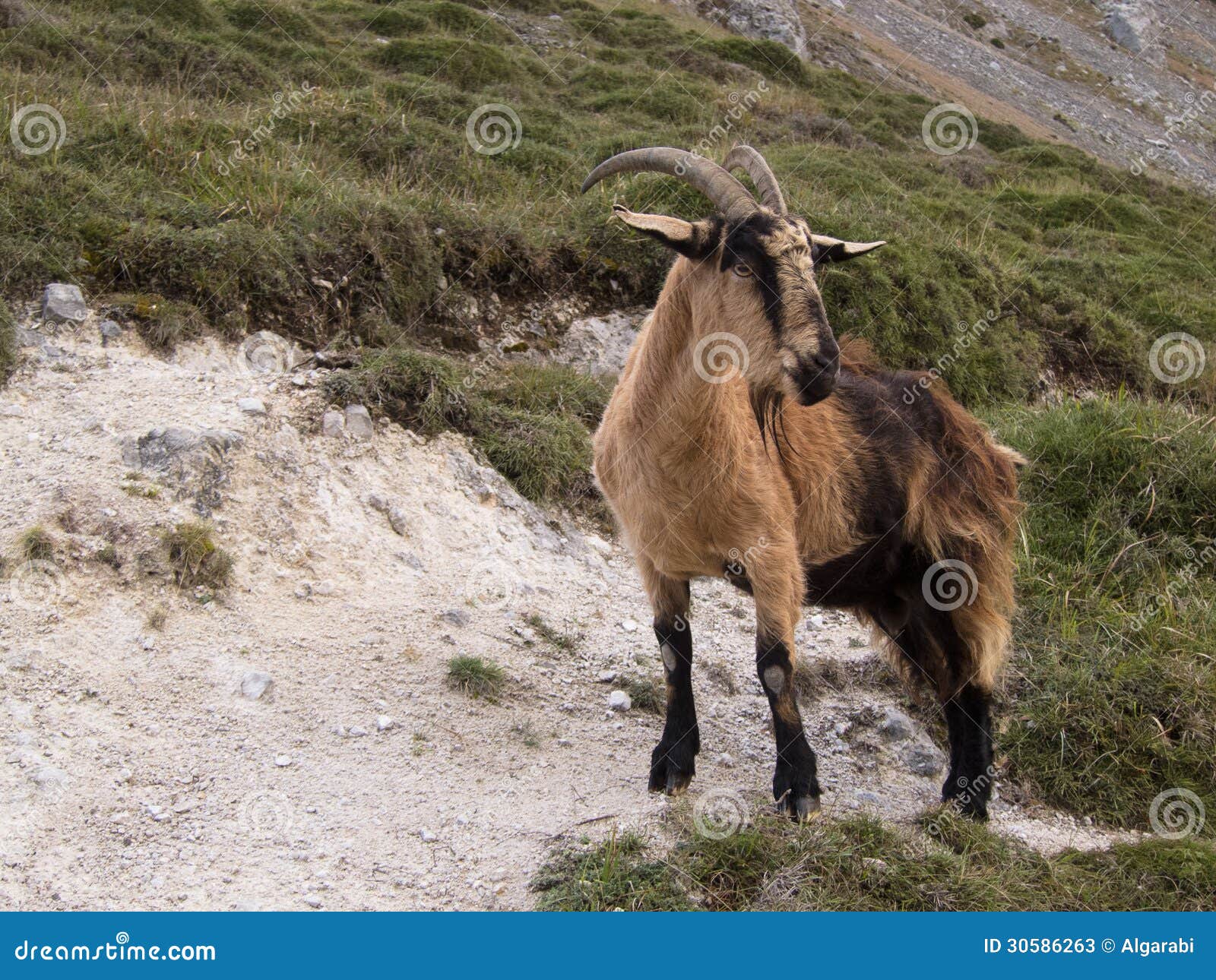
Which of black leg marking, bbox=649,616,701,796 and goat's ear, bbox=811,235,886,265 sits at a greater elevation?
goat's ear, bbox=811,235,886,265

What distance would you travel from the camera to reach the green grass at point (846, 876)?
159 inches

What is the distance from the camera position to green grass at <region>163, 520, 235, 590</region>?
5699mm

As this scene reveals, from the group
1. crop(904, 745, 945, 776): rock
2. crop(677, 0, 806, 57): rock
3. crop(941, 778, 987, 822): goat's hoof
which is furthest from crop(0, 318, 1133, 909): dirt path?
crop(677, 0, 806, 57): rock

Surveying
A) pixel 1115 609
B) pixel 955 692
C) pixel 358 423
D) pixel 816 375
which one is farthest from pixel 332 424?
pixel 1115 609

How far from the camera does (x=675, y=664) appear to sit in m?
5.23

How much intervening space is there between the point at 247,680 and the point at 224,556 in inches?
34.9

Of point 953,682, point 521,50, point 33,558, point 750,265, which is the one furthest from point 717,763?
point 521,50

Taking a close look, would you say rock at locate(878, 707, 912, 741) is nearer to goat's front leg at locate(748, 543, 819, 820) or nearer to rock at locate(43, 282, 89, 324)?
goat's front leg at locate(748, 543, 819, 820)

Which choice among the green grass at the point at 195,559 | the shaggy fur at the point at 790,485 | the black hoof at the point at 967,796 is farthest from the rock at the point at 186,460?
the black hoof at the point at 967,796

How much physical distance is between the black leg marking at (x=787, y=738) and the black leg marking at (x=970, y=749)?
1172 mm

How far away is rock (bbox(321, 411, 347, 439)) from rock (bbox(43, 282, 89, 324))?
1678 mm

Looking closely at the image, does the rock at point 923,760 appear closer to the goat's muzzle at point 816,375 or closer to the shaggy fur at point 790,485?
the shaggy fur at point 790,485

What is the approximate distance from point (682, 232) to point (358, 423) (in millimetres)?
3175

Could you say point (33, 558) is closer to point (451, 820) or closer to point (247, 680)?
point (247, 680)
